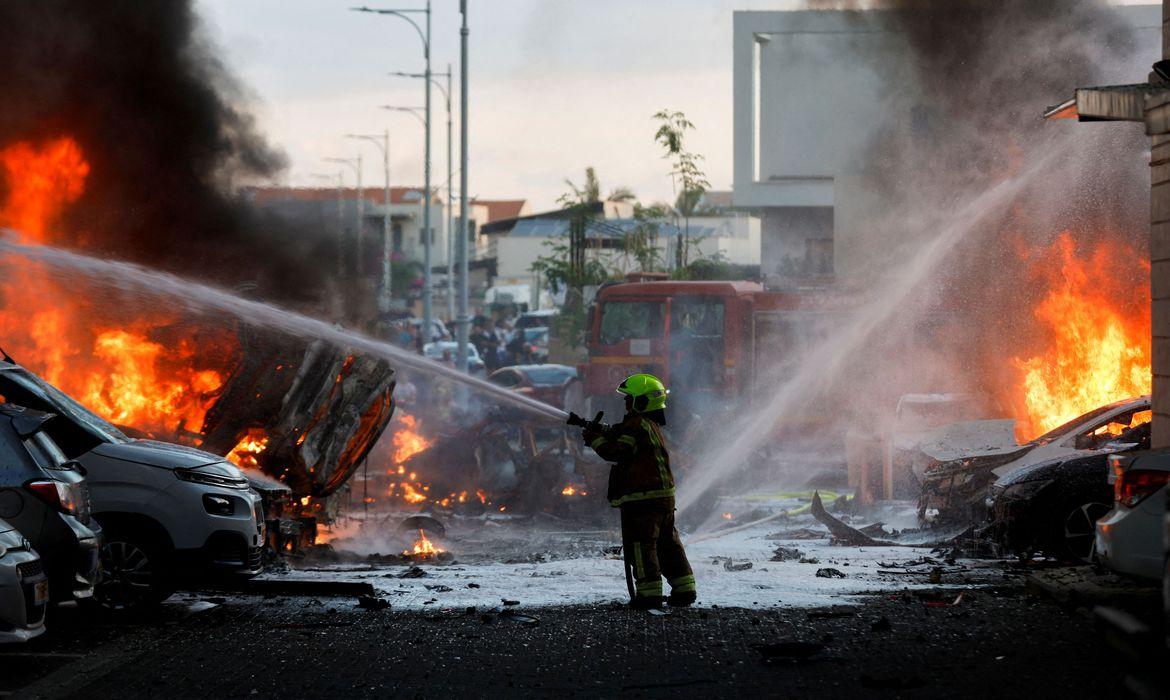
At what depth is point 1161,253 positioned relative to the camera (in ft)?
32.8

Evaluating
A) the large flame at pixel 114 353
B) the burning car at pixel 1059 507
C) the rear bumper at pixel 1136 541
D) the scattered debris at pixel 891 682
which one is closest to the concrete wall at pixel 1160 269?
the burning car at pixel 1059 507

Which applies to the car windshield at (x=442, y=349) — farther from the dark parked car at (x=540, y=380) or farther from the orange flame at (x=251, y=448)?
the orange flame at (x=251, y=448)

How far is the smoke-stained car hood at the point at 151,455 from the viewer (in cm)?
893

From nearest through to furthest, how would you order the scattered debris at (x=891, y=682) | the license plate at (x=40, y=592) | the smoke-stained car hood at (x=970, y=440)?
the scattered debris at (x=891, y=682), the license plate at (x=40, y=592), the smoke-stained car hood at (x=970, y=440)

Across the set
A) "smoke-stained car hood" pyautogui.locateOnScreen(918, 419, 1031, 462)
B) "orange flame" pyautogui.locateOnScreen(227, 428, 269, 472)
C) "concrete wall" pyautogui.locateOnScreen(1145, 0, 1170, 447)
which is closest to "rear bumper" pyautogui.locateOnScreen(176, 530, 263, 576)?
"orange flame" pyautogui.locateOnScreen(227, 428, 269, 472)

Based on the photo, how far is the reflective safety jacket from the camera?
8.89m

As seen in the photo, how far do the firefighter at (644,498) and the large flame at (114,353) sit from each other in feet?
15.4

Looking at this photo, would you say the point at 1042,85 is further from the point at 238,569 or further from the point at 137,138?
the point at 238,569

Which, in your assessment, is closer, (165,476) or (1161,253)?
(165,476)

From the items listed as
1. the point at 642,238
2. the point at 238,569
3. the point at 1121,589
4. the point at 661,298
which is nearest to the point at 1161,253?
the point at 1121,589

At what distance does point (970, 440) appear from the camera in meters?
13.8

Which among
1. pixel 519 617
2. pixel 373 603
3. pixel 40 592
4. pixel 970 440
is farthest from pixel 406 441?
pixel 40 592

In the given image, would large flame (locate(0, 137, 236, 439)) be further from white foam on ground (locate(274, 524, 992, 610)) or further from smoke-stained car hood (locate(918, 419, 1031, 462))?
smoke-stained car hood (locate(918, 419, 1031, 462))

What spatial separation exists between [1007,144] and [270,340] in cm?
1482
